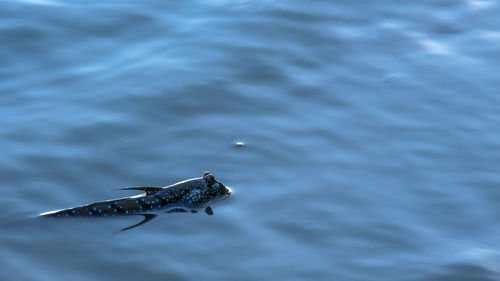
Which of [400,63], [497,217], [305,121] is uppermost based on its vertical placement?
[400,63]

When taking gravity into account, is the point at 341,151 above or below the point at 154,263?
above

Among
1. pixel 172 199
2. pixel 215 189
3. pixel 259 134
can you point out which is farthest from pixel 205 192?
pixel 259 134

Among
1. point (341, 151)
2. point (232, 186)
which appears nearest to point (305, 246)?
point (232, 186)

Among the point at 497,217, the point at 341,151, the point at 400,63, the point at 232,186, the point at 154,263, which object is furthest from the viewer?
the point at 400,63

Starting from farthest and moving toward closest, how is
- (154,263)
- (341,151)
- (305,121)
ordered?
(305,121) → (341,151) → (154,263)

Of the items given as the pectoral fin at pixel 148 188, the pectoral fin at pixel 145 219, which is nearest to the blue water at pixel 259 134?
the pectoral fin at pixel 145 219

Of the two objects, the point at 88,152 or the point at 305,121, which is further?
the point at 305,121

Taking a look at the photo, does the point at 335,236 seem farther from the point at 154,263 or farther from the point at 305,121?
the point at 305,121

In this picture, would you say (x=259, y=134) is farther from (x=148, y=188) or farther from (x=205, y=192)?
(x=148, y=188)
